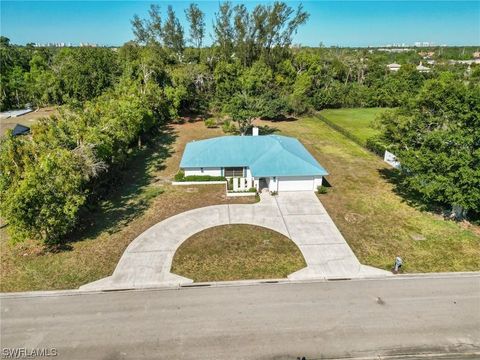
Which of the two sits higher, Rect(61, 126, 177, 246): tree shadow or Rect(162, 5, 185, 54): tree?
Rect(162, 5, 185, 54): tree

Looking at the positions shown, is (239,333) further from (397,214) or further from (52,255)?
(397,214)

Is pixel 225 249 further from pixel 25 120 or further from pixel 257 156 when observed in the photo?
pixel 25 120

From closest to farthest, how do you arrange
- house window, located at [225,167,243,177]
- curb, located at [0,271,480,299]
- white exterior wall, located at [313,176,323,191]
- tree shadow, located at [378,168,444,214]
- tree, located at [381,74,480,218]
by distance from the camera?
curb, located at [0,271,480,299], tree, located at [381,74,480,218], tree shadow, located at [378,168,444,214], white exterior wall, located at [313,176,323,191], house window, located at [225,167,243,177]

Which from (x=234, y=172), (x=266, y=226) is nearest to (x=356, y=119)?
(x=234, y=172)

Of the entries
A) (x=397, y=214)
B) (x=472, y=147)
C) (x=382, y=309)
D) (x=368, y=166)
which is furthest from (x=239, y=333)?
(x=368, y=166)

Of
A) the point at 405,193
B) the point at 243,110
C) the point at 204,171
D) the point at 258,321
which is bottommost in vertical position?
the point at 258,321

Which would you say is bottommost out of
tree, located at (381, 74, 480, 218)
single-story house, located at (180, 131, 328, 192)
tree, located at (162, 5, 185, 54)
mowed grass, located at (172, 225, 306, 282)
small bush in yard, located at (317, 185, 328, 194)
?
mowed grass, located at (172, 225, 306, 282)

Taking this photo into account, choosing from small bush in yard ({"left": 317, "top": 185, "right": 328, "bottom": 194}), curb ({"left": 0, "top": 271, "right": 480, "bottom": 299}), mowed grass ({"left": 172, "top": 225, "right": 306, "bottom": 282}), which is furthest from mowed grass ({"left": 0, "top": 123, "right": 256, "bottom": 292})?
small bush in yard ({"left": 317, "top": 185, "right": 328, "bottom": 194})

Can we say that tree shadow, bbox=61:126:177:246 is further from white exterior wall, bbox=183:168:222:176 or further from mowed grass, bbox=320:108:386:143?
mowed grass, bbox=320:108:386:143
